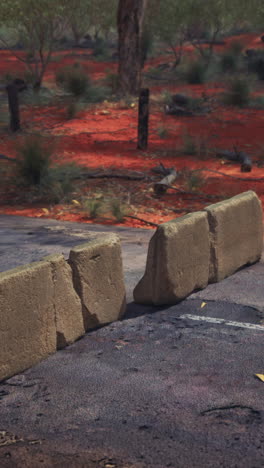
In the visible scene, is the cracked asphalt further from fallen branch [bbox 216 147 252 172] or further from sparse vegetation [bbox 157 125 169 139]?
sparse vegetation [bbox 157 125 169 139]

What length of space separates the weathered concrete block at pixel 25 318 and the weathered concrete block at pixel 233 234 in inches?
84.5

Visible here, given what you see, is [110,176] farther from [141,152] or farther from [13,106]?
[13,106]

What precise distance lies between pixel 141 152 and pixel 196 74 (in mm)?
10906

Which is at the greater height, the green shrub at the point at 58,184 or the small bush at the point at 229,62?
the small bush at the point at 229,62

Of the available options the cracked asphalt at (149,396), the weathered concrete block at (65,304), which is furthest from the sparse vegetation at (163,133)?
the weathered concrete block at (65,304)

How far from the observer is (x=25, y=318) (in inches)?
186

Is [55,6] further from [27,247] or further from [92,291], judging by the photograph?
[92,291]

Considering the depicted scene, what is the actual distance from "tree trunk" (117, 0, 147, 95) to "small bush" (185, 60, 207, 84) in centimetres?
427

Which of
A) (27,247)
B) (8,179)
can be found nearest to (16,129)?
(8,179)

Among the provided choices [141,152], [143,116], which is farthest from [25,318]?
[141,152]

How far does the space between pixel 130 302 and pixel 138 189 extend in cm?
604

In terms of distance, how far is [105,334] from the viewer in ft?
17.9

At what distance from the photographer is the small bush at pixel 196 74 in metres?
25.2

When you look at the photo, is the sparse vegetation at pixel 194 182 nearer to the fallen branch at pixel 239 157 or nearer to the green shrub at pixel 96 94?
the fallen branch at pixel 239 157
